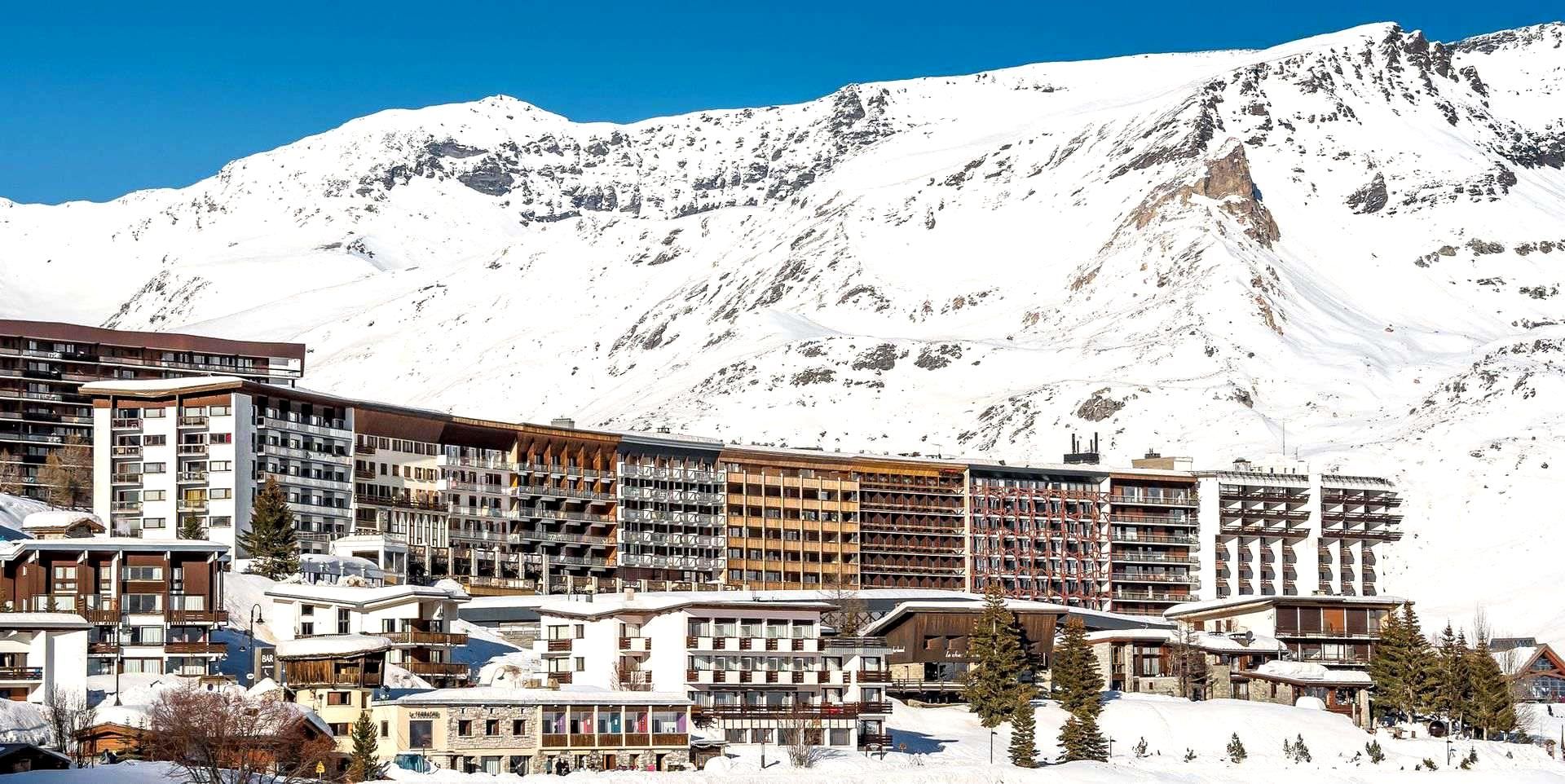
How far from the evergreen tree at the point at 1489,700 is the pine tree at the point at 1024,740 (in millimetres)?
32451

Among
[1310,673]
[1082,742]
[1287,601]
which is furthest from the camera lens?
[1287,601]

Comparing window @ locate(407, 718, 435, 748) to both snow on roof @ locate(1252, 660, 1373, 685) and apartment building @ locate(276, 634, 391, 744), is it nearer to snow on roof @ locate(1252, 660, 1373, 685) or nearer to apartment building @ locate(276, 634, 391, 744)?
apartment building @ locate(276, 634, 391, 744)

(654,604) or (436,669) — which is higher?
(654,604)

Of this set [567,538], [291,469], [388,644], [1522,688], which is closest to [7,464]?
[291,469]

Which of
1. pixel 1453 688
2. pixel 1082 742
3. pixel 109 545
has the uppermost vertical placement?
pixel 109 545

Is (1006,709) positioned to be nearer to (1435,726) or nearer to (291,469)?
(1435,726)

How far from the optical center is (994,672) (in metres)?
138

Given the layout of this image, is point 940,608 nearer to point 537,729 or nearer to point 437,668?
point 437,668

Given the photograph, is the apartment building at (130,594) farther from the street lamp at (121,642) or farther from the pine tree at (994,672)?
the pine tree at (994,672)

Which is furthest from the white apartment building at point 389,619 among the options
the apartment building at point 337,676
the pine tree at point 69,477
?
the pine tree at point 69,477

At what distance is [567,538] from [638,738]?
7509cm

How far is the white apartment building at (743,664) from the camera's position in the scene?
128500 millimetres

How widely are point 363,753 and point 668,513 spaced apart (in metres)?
95.0

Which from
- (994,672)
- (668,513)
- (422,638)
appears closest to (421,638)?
(422,638)
